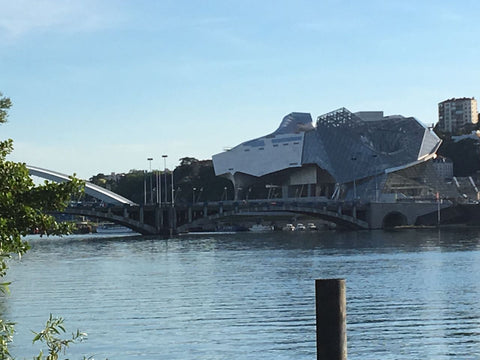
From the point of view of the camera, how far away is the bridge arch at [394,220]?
373 ft

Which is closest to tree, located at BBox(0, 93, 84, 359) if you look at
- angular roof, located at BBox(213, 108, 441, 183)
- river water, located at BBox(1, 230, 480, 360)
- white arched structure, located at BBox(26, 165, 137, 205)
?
river water, located at BBox(1, 230, 480, 360)

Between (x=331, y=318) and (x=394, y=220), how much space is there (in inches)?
4228

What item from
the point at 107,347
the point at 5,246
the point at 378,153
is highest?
the point at 378,153

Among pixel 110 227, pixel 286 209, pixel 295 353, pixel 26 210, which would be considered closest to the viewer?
pixel 26 210

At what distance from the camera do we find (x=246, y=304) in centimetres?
3131

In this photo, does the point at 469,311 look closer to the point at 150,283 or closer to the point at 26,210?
the point at 150,283

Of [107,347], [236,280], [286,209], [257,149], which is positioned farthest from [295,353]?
[257,149]

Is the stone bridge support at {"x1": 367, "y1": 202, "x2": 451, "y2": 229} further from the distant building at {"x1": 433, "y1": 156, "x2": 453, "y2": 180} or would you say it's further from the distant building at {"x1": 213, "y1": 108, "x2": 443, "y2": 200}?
the distant building at {"x1": 433, "y1": 156, "x2": 453, "y2": 180}

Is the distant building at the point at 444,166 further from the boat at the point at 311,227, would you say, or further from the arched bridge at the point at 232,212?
the arched bridge at the point at 232,212

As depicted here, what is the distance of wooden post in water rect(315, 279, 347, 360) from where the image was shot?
9.38 m

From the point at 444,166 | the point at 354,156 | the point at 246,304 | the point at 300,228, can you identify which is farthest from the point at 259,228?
the point at 246,304

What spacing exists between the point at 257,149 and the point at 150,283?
11396 cm

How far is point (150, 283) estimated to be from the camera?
40719 mm

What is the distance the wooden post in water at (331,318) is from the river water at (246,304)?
1134 centimetres
